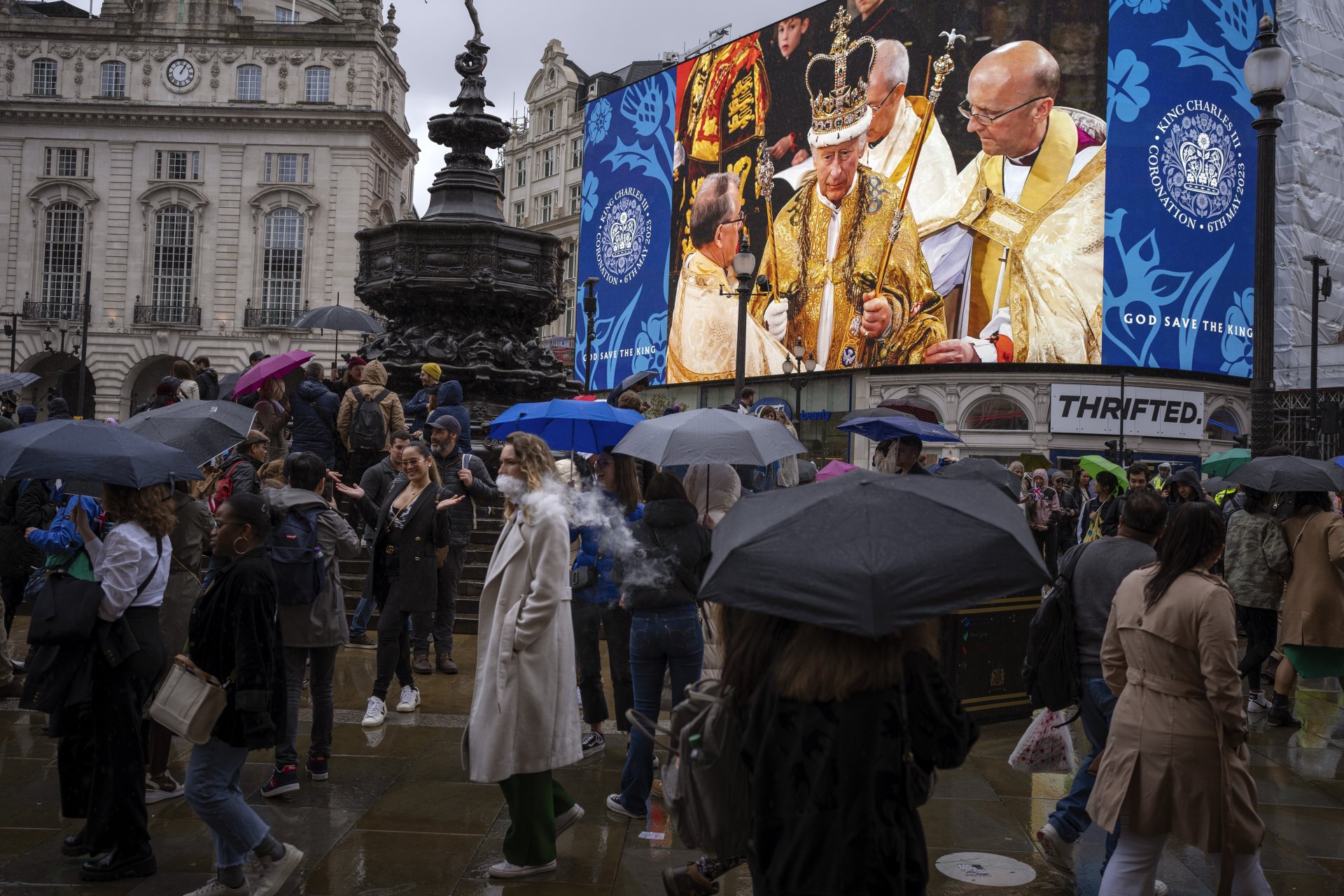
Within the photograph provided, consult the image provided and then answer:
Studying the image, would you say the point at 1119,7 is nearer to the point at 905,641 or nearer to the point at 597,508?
the point at 597,508

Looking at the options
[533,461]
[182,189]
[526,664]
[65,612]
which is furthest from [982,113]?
[65,612]

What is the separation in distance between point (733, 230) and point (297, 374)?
120 ft

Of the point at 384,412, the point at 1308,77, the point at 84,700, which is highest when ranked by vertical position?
the point at 1308,77

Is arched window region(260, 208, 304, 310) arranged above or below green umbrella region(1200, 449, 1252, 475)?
above

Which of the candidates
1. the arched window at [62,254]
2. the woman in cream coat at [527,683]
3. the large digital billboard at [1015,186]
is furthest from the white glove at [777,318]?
the woman in cream coat at [527,683]

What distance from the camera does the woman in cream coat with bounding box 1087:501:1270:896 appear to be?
13.9 ft

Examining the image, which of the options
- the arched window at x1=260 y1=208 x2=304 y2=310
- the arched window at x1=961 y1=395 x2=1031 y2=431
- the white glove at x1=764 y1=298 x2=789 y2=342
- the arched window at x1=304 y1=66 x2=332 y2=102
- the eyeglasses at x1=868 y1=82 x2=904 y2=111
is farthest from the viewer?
the arched window at x1=304 y1=66 x2=332 y2=102

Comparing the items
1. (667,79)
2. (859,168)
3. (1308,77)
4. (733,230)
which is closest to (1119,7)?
(1308,77)

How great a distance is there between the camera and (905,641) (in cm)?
319

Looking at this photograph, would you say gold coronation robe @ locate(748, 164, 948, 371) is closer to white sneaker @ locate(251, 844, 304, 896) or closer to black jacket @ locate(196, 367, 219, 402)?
black jacket @ locate(196, 367, 219, 402)

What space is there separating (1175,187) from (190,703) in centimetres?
4093

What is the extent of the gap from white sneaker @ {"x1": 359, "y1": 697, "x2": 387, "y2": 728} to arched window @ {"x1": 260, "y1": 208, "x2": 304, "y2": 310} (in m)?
50.1

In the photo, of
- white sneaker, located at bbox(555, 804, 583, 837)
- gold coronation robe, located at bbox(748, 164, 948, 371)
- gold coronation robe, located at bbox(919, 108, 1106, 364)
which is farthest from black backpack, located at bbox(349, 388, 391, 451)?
gold coronation robe, located at bbox(748, 164, 948, 371)

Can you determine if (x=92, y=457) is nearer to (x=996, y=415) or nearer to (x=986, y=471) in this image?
(x=986, y=471)
